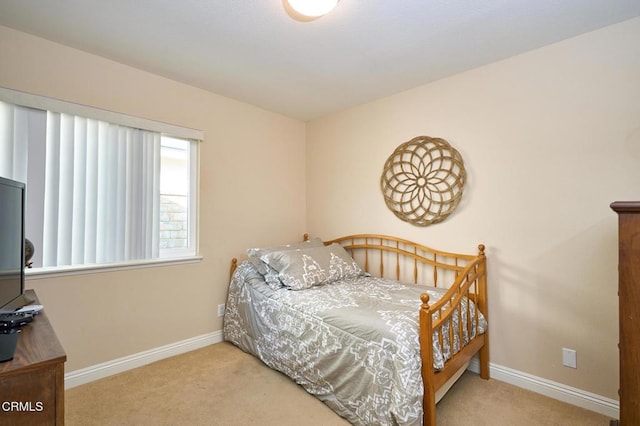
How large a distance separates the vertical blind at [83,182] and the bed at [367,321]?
3.11ft

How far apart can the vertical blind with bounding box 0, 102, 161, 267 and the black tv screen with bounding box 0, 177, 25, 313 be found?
2.52 feet

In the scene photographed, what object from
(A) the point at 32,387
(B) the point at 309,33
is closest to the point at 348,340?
(A) the point at 32,387

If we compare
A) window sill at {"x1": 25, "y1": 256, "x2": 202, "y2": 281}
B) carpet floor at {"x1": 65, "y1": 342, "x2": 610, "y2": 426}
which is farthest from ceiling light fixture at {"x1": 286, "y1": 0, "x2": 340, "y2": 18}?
carpet floor at {"x1": 65, "y1": 342, "x2": 610, "y2": 426}

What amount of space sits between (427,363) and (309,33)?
1.97 meters

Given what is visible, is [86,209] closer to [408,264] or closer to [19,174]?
[19,174]

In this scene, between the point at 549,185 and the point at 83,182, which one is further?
the point at 83,182

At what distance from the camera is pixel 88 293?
211cm

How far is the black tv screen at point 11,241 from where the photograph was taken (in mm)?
1111

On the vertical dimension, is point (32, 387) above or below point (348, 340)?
above

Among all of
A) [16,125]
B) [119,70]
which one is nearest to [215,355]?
[16,125]

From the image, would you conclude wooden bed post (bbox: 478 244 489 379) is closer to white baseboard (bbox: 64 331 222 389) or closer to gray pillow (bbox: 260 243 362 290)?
gray pillow (bbox: 260 243 362 290)

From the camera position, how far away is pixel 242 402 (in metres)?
1.89

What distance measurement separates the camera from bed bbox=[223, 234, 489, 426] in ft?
4.94

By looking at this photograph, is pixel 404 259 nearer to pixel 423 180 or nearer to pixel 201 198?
pixel 423 180
